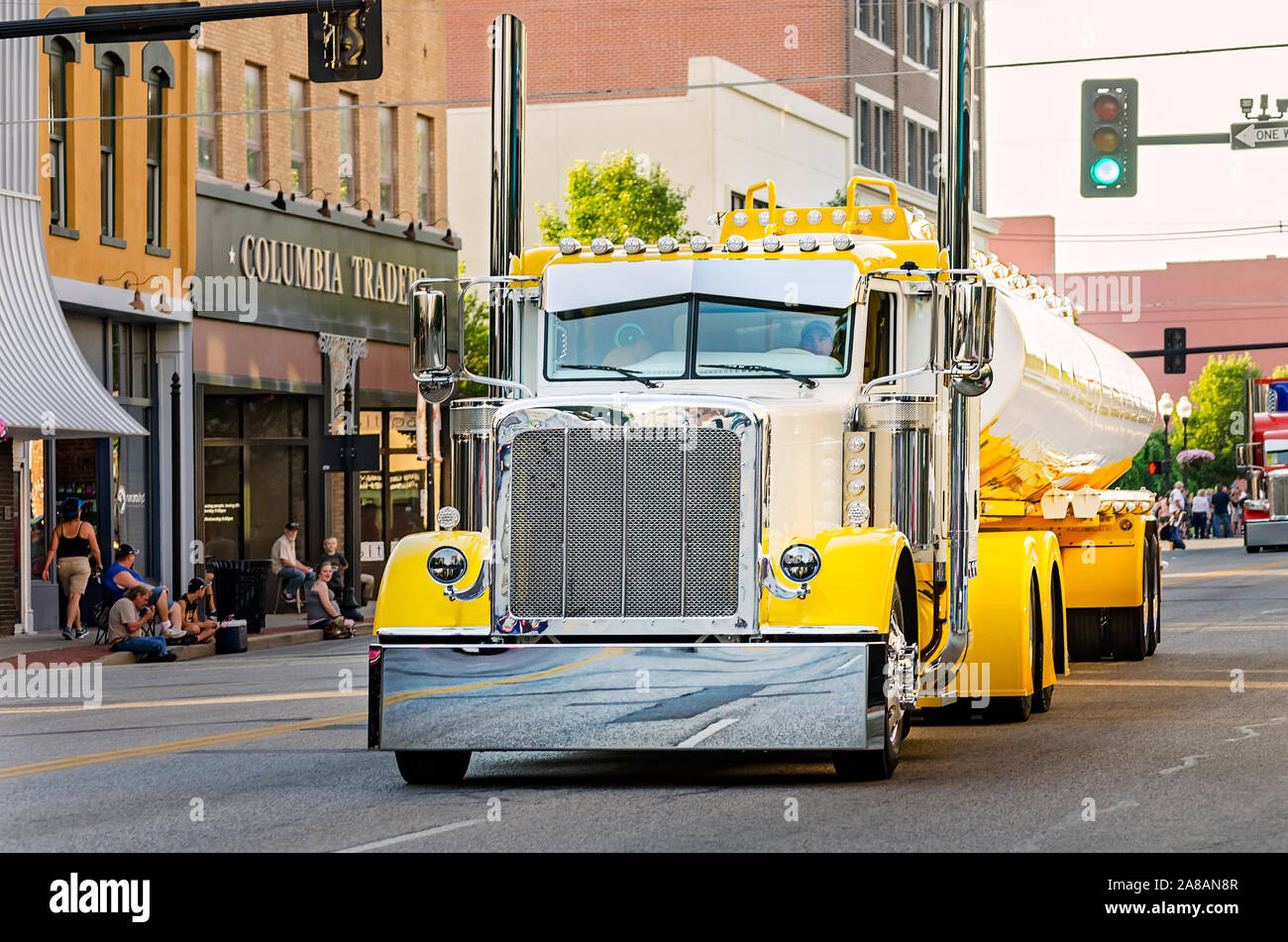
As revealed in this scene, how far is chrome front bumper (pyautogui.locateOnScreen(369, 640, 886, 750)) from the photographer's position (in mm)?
11586

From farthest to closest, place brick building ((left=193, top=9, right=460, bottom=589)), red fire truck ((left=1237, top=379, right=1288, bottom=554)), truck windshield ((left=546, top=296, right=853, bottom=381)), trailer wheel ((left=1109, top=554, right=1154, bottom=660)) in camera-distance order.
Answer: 1. red fire truck ((left=1237, top=379, right=1288, bottom=554))
2. brick building ((left=193, top=9, right=460, bottom=589))
3. trailer wheel ((left=1109, top=554, right=1154, bottom=660))
4. truck windshield ((left=546, top=296, right=853, bottom=381))

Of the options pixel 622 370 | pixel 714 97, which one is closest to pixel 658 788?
pixel 622 370

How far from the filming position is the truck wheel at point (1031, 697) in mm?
15656

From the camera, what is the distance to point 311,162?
3750 centimetres

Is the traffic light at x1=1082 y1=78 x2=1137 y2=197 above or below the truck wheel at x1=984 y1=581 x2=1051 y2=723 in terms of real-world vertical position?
above

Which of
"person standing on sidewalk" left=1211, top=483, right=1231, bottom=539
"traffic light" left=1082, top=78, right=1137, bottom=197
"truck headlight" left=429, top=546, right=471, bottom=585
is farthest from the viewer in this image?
"person standing on sidewalk" left=1211, top=483, right=1231, bottom=539

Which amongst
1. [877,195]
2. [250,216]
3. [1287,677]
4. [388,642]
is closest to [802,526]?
[388,642]

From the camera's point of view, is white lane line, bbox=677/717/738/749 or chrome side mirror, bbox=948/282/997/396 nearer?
white lane line, bbox=677/717/738/749

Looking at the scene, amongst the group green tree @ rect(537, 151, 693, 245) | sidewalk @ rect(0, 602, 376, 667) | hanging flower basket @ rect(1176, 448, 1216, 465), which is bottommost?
sidewalk @ rect(0, 602, 376, 667)

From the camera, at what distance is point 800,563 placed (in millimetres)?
11781

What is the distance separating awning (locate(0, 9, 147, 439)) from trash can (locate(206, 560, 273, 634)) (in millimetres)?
2296

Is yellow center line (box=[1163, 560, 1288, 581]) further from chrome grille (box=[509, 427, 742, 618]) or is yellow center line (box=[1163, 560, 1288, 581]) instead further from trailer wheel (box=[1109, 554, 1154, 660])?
chrome grille (box=[509, 427, 742, 618])

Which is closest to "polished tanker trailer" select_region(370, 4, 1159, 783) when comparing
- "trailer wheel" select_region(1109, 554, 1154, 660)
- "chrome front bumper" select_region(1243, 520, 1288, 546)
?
"trailer wheel" select_region(1109, 554, 1154, 660)

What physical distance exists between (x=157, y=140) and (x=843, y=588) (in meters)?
23.4
